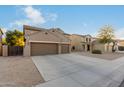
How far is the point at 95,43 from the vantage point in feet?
102

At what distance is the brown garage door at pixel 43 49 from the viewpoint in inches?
572

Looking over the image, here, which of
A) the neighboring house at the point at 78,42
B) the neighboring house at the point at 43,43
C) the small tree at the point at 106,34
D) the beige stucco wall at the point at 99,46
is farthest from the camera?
the beige stucco wall at the point at 99,46

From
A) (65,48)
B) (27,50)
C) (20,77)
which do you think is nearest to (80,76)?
(20,77)

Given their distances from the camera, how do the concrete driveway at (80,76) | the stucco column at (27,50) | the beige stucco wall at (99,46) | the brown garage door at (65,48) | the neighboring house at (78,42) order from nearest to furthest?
the concrete driveway at (80,76) < the stucco column at (27,50) < the brown garage door at (65,48) < the neighboring house at (78,42) < the beige stucco wall at (99,46)

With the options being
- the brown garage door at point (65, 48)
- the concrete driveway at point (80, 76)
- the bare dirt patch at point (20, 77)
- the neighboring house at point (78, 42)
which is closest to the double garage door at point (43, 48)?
the brown garage door at point (65, 48)

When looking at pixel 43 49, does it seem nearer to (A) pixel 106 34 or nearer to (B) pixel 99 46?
(A) pixel 106 34

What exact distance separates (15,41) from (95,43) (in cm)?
2345

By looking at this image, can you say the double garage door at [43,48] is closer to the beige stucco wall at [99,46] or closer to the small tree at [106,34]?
the small tree at [106,34]

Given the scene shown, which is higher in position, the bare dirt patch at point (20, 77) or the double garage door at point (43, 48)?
the double garage door at point (43, 48)

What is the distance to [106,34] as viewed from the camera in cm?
2631

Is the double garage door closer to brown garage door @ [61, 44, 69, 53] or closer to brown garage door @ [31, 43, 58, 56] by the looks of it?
brown garage door @ [31, 43, 58, 56]

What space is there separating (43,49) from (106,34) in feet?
61.2

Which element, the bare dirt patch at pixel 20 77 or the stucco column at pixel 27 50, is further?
the stucco column at pixel 27 50
